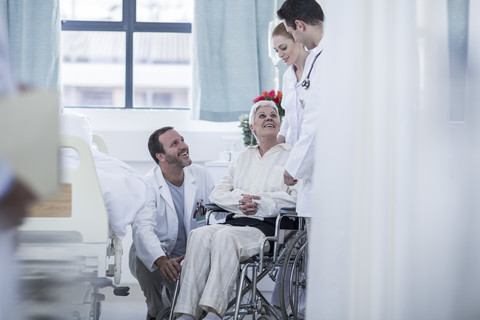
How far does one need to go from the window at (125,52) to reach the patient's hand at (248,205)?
7.03 ft

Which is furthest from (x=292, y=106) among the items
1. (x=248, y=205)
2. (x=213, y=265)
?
(x=213, y=265)

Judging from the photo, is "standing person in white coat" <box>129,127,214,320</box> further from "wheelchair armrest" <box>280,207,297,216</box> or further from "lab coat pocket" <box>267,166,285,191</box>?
"wheelchair armrest" <box>280,207,297,216</box>

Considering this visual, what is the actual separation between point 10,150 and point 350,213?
0.91 m

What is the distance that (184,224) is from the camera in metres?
3.73

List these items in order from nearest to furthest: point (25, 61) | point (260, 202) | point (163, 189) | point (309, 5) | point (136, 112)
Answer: point (309, 5), point (260, 202), point (163, 189), point (25, 61), point (136, 112)

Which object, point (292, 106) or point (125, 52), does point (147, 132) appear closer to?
point (125, 52)

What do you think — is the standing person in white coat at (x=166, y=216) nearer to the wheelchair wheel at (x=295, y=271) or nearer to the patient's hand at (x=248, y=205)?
the patient's hand at (x=248, y=205)

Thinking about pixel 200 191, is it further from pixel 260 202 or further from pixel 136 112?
pixel 136 112

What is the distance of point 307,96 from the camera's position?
2633mm

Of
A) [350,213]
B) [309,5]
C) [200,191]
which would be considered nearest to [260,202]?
[200,191]

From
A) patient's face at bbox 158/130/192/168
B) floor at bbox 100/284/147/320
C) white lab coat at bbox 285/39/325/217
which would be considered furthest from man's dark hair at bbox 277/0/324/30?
floor at bbox 100/284/147/320

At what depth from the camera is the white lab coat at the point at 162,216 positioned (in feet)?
11.0

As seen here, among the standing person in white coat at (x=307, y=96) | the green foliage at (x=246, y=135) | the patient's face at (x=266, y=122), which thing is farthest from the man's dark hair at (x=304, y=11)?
the green foliage at (x=246, y=135)

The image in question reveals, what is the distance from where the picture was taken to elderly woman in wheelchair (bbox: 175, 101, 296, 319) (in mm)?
2992
